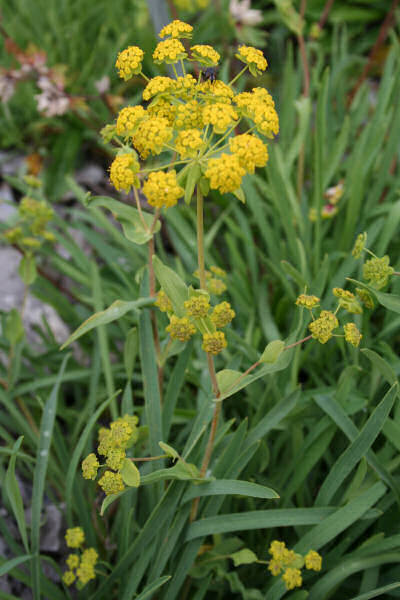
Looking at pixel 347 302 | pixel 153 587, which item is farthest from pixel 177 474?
pixel 347 302

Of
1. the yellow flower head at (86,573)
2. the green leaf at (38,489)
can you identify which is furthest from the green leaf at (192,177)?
the yellow flower head at (86,573)

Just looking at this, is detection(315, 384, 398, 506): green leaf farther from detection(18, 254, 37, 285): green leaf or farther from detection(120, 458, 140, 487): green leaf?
detection(18, 254, 37, 285): green leaf

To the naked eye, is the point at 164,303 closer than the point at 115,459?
No

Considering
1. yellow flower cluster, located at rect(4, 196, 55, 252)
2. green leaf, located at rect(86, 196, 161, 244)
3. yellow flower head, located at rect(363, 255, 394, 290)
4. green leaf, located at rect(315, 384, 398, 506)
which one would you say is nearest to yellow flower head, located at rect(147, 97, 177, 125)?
green leaf, located at rect(86, 196, 161, 244)

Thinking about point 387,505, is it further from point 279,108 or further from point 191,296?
point 279,108

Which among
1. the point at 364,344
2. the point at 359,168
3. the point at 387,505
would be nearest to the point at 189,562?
the point at 387,505

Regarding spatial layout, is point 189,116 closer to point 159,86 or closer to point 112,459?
point 159,86

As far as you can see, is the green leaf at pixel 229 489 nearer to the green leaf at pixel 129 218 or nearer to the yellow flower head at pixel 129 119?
the green leaf at pixel 129 218
